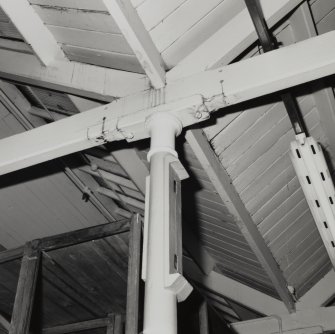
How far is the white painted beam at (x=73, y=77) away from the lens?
2395 millimetres

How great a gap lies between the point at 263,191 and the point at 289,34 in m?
1.25

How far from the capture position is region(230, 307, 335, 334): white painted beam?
418cm

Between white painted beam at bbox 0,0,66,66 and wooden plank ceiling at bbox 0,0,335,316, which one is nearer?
wooden plank ceiling at bbox 0,0,335,316

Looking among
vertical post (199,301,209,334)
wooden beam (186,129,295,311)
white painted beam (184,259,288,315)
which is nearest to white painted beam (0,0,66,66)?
wooden beam (186,129,295,311)

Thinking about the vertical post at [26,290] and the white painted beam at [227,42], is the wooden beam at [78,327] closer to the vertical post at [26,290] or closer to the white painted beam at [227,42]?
the vertical post at [26,290]

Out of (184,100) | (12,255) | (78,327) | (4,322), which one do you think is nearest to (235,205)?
(184,100)

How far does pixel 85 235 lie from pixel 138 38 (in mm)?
1202

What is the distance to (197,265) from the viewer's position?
175 inches

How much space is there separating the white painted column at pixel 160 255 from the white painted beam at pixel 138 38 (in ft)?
1.23

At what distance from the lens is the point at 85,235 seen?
96.0 inches

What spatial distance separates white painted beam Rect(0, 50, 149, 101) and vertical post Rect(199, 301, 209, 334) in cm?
160

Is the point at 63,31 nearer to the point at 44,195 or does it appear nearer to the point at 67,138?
the point at 67,138

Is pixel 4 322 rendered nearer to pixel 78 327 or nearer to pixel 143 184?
pixel 78 327

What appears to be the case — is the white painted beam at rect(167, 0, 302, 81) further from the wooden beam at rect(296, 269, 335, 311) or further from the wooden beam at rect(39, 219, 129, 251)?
the wooden beam at rect(296, 269, 335, 311)
